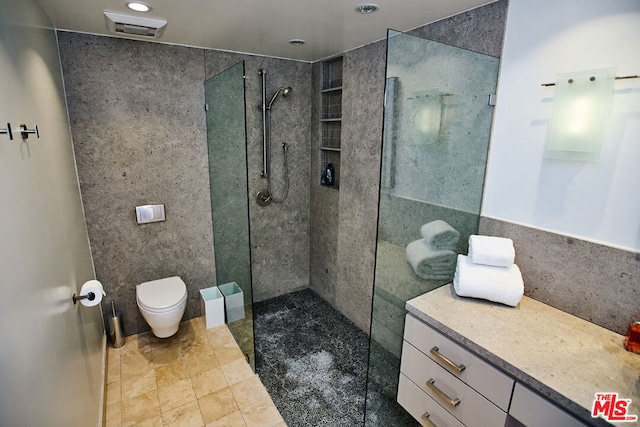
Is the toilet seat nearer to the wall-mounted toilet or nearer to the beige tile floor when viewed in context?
the wall-mounted toilet

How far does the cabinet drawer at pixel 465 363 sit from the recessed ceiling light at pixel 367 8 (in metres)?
1.67

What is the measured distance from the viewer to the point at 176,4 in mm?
1794

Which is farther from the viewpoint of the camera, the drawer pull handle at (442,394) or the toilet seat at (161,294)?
the toilet seat at (161,294)

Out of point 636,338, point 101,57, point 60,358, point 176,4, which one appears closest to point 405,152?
point 636,338

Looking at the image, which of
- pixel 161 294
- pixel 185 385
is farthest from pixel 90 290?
pixel 185 385

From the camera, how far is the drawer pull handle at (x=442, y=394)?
55.9 inches

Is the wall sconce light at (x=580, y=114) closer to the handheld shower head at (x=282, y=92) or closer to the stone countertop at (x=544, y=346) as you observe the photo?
the stone countertop at (x=544, y=346)

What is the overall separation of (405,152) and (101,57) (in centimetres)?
234

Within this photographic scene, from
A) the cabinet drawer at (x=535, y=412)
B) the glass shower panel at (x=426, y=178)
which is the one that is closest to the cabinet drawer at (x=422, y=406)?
the glass shower panel at (x=426, y=178)

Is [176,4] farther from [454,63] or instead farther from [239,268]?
[239,268]

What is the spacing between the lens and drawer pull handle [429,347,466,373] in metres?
1.39

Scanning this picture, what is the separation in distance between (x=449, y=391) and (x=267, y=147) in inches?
97.3

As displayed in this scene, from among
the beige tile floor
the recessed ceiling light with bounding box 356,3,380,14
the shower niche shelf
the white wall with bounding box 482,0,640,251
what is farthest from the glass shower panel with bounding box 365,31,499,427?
the shower niche shelf

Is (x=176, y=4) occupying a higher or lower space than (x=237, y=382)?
higher
